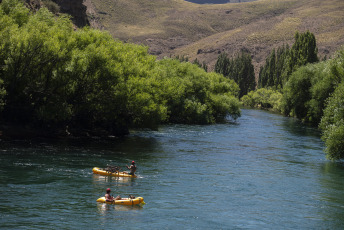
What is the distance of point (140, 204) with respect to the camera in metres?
31.3

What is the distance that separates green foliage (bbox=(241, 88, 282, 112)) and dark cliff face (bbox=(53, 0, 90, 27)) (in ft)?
219

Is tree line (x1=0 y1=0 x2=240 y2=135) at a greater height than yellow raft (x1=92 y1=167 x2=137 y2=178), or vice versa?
tree line (x1=0 y1=0 x2=240 y2=135)

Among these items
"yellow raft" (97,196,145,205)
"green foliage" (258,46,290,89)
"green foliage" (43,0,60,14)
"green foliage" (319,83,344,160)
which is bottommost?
"yellow raft" (97,196,145,205)

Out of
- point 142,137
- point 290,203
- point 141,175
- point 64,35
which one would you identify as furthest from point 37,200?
point 142,137

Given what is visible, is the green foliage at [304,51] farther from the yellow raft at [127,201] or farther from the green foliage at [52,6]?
the yellow raft at [127,201]

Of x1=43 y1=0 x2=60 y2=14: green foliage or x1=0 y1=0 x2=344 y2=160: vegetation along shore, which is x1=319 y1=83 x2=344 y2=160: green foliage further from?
x1=43 y1=0 x2=60 y2=14: green foliage

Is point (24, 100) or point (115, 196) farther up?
point (24, 100)

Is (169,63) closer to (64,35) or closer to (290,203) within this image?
(64,35)

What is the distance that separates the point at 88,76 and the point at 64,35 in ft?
18.8

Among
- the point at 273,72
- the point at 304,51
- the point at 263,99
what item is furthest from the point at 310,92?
the point at 273,72

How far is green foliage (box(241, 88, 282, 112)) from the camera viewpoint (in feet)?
508

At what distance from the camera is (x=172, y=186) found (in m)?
36.9

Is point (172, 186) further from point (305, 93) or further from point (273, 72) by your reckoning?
point (273, 72)

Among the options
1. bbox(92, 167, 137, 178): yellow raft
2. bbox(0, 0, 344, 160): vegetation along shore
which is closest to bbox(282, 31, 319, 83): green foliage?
bbox(0, 0, 344, 160): vegetation along shore
